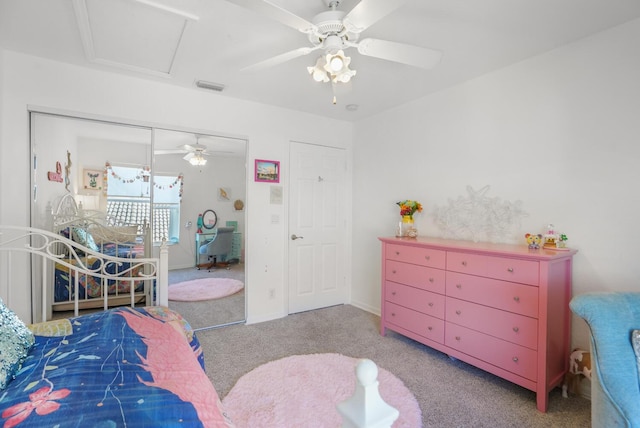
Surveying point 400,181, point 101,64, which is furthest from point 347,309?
point 101,64

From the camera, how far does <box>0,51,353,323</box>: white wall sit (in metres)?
2.41

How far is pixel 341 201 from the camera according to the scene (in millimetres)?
4195

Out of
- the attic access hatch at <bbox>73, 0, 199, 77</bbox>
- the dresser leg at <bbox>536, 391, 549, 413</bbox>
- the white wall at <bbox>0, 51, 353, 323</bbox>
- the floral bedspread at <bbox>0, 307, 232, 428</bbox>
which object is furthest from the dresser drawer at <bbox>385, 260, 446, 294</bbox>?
the attic access hatch at <bbox>73, 0, 199, 77</bbox>

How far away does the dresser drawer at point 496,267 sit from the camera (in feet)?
6.63

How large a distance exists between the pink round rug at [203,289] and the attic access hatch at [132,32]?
2196 millimetres

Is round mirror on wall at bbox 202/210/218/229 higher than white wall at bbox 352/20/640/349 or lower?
lower

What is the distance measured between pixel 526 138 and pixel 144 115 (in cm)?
346

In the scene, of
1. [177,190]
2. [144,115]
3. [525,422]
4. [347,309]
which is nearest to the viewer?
[525,422]

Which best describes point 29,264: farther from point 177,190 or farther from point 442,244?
point 442,244

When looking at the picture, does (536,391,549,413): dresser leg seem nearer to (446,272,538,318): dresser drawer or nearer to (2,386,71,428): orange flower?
(446,272,538,318): dresser drawer

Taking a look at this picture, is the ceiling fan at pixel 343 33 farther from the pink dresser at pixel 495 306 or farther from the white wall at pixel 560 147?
the pink dresser at pixel 495 306

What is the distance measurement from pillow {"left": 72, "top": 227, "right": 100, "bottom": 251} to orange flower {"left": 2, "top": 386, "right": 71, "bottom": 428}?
1.96m

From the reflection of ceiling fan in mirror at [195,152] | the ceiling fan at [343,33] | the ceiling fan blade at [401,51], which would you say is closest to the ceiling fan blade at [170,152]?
the reflection of ceiling fan in mirror at [195,152]

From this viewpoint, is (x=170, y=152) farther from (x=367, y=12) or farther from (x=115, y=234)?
(x=367, y=12)
